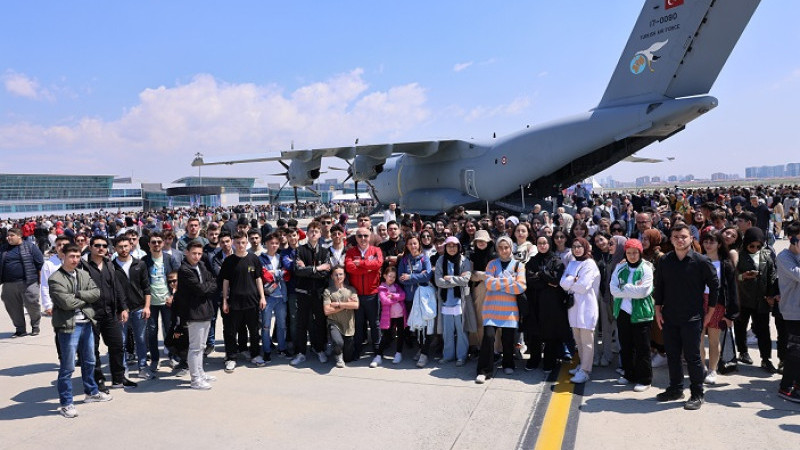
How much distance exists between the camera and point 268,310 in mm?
6543

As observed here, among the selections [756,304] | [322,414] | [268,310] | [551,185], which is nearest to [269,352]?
[268,310]

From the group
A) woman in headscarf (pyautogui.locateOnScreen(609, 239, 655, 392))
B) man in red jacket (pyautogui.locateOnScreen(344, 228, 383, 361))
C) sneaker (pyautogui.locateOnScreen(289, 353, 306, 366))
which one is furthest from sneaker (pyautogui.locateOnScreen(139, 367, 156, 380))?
woman in headscarf (pyautogui.locateOnScreen(609, 239, 655, 392))

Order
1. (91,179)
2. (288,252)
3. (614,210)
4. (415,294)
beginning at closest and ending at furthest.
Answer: (415,294) → (288,252) → (614,210) → (91,179)

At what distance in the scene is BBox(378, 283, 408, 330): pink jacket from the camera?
250 inches

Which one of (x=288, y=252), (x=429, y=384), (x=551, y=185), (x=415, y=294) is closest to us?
(x=429, y=384)

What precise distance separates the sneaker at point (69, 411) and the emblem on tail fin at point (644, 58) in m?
14.4

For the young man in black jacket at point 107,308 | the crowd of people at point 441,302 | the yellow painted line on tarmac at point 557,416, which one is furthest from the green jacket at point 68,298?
the yellow painted line on tarmac at point 557,416

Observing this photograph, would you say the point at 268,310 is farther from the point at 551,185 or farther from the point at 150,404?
the point at 551,185

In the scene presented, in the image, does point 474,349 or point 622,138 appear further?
point 622,138

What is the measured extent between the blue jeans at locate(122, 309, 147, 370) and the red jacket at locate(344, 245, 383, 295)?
101 inches

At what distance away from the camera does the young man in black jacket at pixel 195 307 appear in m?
5.52

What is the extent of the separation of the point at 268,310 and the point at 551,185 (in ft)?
43.5

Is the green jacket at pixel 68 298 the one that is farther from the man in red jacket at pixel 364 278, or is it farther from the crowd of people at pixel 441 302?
the man in red jacket at pixel 364 278

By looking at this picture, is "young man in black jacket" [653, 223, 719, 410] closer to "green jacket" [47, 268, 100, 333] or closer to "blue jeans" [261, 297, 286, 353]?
"blue jeans" [261, 297, 286, 353]
